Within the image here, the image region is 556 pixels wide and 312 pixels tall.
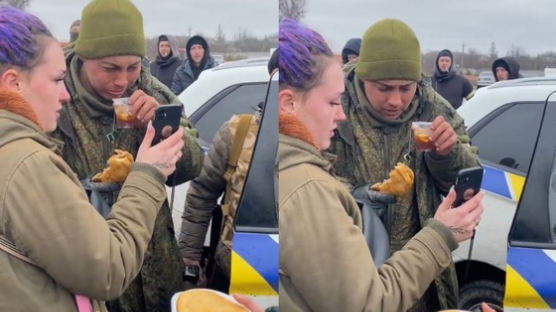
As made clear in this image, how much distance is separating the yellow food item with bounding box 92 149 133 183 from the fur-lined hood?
12 cm

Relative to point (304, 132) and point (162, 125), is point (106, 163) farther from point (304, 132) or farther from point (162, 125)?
point (304, 132)

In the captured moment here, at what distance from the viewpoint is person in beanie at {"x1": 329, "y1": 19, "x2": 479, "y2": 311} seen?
126cm

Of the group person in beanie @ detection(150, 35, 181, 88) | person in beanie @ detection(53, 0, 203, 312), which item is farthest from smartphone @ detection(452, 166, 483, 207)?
person in beanie @ detection(150, 35, 181, 88)

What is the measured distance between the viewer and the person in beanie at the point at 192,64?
4.42ft

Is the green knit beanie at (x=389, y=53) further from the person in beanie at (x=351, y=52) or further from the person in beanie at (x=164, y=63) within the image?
the person in beanie at (x=164, y=63)

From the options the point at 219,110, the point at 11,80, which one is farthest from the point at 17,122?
the point at 219,110

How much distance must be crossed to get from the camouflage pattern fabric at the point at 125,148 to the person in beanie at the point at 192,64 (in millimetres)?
43

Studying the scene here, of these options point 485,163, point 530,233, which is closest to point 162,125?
point 485,163

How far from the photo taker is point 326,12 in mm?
1259

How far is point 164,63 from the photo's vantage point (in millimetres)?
1345

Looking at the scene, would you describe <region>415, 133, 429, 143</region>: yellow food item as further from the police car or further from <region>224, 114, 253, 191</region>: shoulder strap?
<region>224, 114, 253, 191</region>: shoulder strap

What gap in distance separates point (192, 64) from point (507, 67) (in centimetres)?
74

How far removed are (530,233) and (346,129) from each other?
1.63ft

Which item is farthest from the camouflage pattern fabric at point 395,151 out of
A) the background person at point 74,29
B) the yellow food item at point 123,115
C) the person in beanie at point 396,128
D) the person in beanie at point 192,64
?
the background person at point 74,29
